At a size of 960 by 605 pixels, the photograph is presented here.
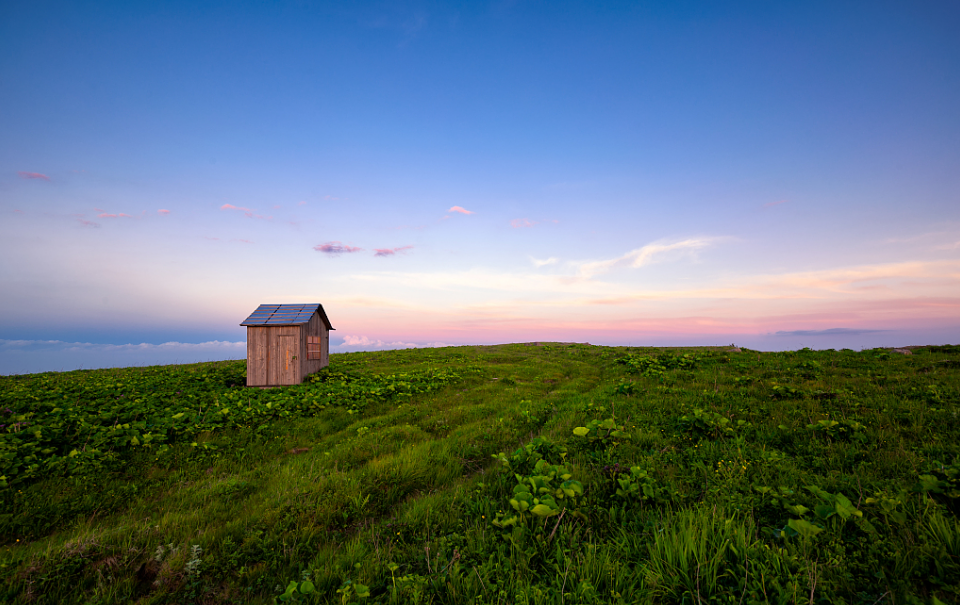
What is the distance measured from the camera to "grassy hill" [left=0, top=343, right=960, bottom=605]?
329 centimetres

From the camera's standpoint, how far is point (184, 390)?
14430 millimetres

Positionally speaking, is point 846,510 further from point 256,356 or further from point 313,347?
point 313,347

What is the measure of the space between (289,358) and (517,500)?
17.2m

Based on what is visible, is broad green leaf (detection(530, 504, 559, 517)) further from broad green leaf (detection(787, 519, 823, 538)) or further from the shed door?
the shed door

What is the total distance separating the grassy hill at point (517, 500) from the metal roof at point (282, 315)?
7.49m

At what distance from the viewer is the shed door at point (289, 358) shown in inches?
707

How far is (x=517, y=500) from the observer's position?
4305 millimetres

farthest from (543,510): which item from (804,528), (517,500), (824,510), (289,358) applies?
(289,358)

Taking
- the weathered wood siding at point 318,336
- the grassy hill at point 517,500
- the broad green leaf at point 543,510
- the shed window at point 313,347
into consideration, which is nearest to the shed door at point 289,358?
the weathered wood siding at point 318,336

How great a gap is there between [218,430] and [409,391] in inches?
257

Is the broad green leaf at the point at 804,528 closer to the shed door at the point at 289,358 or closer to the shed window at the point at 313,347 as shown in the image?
the shed door at the point at 289,358

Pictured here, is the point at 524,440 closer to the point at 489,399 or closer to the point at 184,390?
the point at 489,399

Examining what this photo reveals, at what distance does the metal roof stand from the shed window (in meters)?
1.41

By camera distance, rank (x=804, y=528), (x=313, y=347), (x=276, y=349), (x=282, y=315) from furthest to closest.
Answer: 1. (x=313, y=347)
2. (x=282, y=315)
3. (x=276, y=349)
4. (x=804, y=528)
